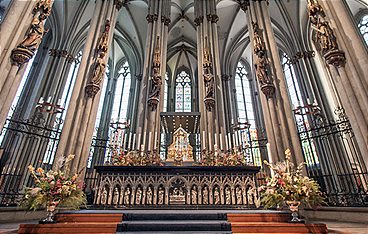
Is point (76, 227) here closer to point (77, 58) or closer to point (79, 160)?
point (79, 160)

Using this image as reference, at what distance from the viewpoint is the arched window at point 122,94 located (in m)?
17.0

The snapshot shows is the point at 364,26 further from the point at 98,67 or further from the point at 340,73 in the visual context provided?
the point at 98,67

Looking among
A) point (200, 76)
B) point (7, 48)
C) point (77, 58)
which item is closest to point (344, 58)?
point (200, 76)

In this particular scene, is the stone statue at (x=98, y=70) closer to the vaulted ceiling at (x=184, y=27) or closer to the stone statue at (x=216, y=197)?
the stone statue at (x=216, y=197)

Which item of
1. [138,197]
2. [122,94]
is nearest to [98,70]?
[138,197]

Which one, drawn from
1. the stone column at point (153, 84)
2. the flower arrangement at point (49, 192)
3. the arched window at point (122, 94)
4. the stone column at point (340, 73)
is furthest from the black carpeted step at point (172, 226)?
the arched window at point (122, 94)

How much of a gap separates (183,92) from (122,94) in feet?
17.5

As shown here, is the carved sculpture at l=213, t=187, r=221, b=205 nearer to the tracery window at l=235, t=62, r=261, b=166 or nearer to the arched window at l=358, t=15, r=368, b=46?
the tracery window at l=235, t=62, r=261, b=166

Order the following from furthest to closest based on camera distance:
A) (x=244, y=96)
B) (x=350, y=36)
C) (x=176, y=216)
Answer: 1. (x=244, y=96)
2. (x=350, y=36)
3. (x=176, y=216)

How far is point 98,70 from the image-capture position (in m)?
8.20

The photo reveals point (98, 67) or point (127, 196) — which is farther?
point (98, 67)

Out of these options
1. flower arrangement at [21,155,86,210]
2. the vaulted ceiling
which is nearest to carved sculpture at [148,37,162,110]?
flower arrangement at [21,155,86,210]

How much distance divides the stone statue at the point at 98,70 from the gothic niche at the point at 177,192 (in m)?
4.98

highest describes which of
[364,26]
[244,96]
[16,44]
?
[364,26]
